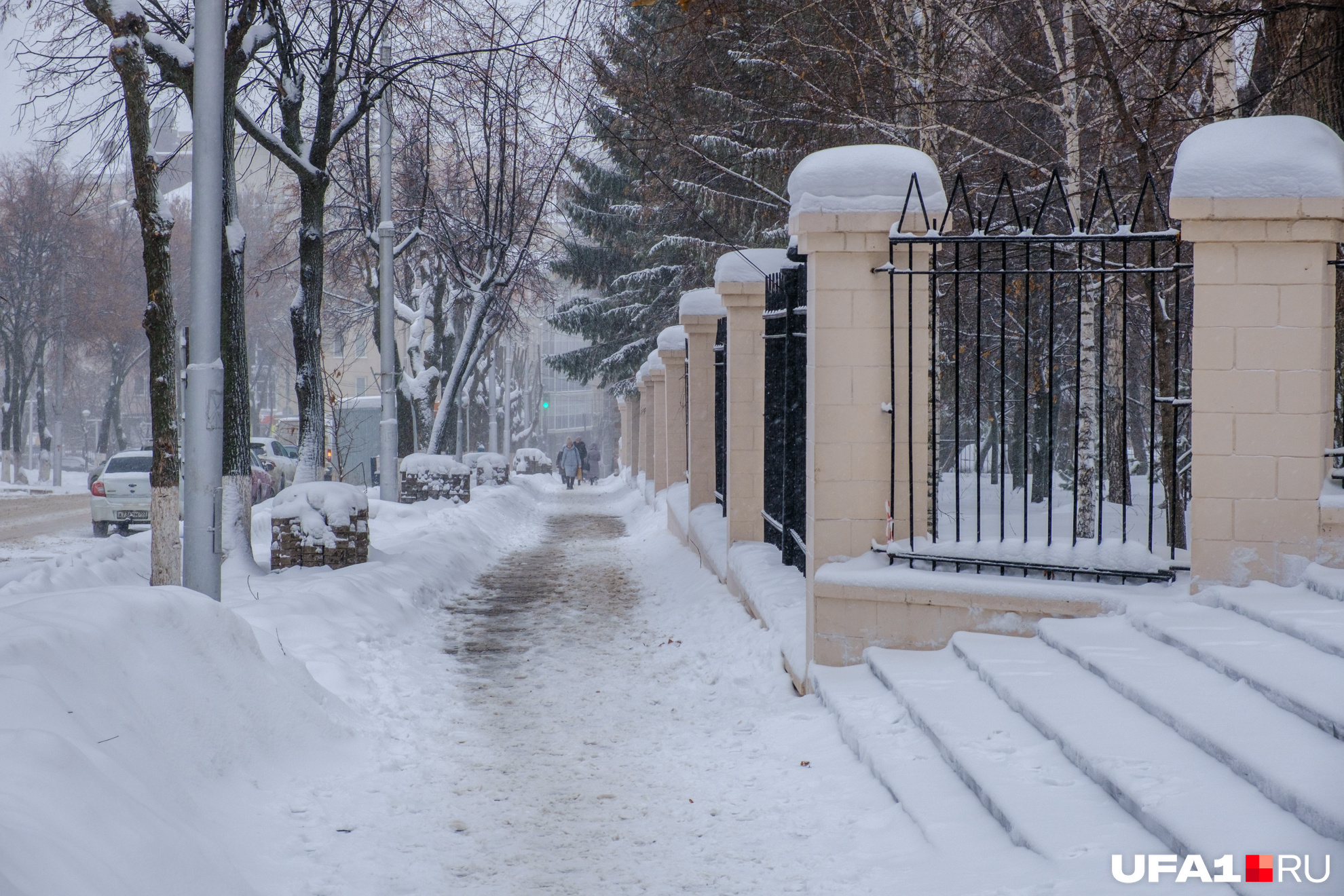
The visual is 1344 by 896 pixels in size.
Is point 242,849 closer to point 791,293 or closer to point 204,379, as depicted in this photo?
point 204,379

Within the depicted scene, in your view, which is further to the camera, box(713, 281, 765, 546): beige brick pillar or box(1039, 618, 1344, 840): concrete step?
box(713, 281, 765, 546): beige brick pillar

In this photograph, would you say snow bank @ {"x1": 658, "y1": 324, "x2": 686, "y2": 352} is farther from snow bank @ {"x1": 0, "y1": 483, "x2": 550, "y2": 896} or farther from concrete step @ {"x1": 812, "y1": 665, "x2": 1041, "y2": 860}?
concrete step @ {"x1": 812, "y1": 665, "x2": 1041, "y2": 860}

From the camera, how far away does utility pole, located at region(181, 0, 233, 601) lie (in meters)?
6.54

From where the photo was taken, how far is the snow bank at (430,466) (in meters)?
19.0

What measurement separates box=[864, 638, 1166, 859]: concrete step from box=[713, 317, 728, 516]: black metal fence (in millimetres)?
6113

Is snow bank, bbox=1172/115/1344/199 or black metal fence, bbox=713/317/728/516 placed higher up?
snow bank, bbox=1172/115/1344/199

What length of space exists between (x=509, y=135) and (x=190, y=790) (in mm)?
18990

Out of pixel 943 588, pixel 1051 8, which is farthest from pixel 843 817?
pixel 1051 8

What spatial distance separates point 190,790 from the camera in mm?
4133

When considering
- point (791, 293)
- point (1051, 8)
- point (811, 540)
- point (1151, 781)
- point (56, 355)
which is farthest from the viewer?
point (56, 355)

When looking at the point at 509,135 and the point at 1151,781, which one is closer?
the point at 1151,781

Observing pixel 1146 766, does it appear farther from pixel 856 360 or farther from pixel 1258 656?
pixel 856 360

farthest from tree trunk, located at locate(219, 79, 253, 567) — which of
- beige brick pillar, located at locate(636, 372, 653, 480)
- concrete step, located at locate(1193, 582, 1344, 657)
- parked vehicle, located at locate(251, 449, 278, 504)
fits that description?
beige brick pillar, located at locate(636, 372, 653, 480)

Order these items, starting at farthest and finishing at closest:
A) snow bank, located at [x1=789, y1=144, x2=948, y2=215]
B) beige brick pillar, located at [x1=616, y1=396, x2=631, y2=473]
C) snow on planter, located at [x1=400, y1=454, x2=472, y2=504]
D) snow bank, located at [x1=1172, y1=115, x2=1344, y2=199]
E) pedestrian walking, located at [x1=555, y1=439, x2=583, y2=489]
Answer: beige brick pillar, located at [x1=616, y1=396, x2=631, y2=473] → pedestrian walking, located at [x1=555, y1=439, x2=583, y2=489] → snow on planter, located at [x1=400, y1=454, x2=472, y2=504] → snow bank, located at [x1=789, y1=144, x2=948, y2=215] → snow bank, located at [x1=1172, y1=115, x2=1344, y2=199]
